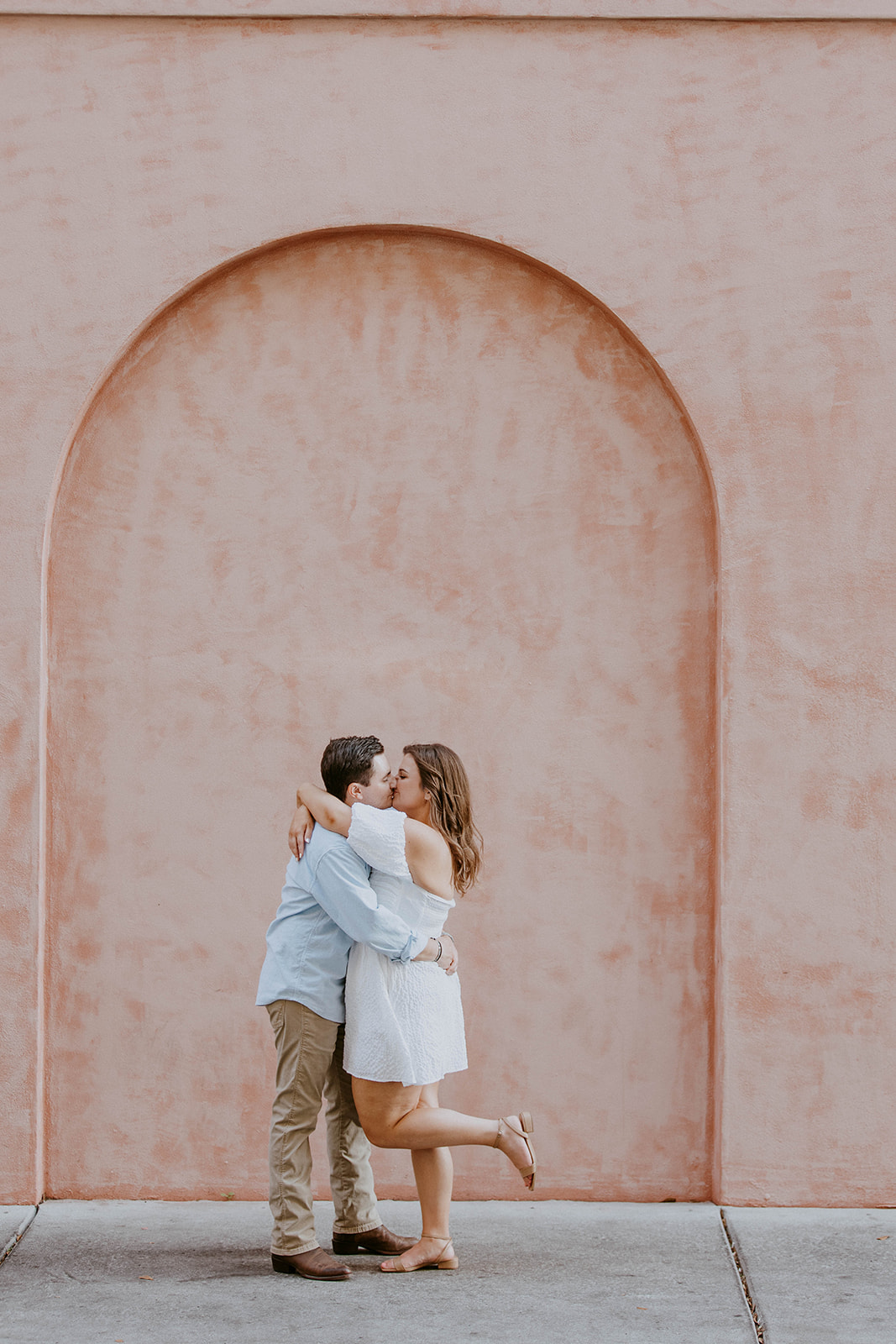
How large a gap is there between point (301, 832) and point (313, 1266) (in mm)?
1409

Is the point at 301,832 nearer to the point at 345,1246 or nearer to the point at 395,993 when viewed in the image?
the point at 395,993

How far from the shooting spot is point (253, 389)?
5238 mm

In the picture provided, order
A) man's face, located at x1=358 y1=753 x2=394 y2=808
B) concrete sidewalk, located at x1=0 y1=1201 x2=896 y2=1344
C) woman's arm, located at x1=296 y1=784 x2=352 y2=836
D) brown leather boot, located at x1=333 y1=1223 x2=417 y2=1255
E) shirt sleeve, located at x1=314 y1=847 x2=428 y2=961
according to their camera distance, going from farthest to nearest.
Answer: brown leather boot, located at x1=333 y1=1223 x2=417 y2=1255 → man's face, located at x1=358 y1=753 x2=394 y2=808 → woman's arm, located at x1=296 y1=784 x2=352 y2=836 → shirt sleeve, located at x1=314 y1=847 x2=428 y2=961 → concrete sidewalk, located at x1=0 y1=1201 x2=896 y2=1344

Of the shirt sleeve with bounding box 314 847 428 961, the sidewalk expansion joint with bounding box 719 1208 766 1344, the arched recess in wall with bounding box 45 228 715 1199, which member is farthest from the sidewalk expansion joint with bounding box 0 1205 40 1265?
the sidewalk expansion joint with bounding box 719 1208 766 1344

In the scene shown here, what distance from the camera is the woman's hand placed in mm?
4219

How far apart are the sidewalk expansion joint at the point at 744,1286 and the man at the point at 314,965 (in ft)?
4.26

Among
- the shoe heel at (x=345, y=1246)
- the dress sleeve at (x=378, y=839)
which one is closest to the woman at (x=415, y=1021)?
the dress sleeve at (x=378, y=839)

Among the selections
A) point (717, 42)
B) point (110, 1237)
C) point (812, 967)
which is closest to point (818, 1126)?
point (812, 967)

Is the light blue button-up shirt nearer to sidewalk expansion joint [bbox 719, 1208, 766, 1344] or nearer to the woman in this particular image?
the woman

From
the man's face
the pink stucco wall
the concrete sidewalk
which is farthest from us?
the pink stucco wall

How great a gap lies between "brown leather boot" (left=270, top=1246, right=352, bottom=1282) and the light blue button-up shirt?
77cm

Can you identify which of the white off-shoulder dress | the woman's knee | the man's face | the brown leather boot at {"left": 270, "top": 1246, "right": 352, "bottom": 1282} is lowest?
the brown leather boot at {"left": 270, "top": 1246, "right": 352, "bottom": 1282}

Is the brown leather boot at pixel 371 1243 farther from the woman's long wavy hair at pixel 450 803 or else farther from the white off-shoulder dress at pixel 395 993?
the woman's long wavy hair at pixel 450 803

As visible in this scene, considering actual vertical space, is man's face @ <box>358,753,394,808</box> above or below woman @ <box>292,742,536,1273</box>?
above
